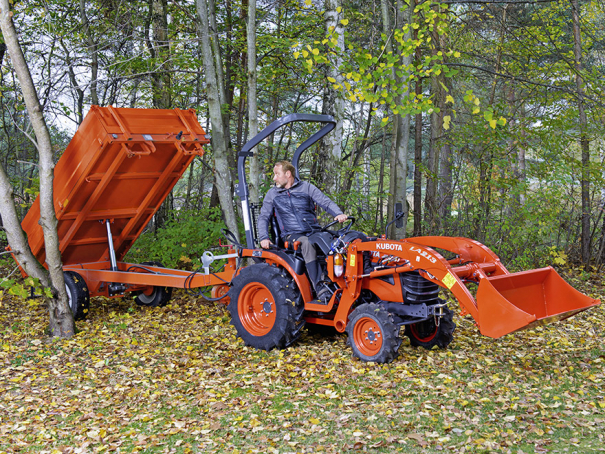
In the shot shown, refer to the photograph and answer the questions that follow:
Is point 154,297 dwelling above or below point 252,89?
below

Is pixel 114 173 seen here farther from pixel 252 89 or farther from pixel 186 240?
pixel 186 240

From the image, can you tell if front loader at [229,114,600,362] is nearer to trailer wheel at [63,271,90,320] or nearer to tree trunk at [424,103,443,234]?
trailer wheel at [63,271,90,320]

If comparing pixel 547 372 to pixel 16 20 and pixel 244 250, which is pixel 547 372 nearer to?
pixel 244 250

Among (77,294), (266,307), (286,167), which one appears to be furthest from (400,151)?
(77,294)

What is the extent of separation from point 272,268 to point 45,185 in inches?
107

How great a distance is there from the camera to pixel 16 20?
11.1 m

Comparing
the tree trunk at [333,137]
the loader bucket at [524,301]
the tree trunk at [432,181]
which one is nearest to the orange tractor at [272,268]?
the loader bucket at [524,301]

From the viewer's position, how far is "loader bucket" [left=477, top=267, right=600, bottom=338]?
4.41m

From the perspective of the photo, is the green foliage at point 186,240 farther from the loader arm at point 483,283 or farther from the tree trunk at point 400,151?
the loader arm at point 483,283

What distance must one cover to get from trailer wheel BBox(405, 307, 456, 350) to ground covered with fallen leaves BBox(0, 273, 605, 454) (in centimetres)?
12

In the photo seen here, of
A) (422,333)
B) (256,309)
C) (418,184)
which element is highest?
(418,184)

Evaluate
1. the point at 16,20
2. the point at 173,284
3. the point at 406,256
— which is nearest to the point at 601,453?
the point at 406,256

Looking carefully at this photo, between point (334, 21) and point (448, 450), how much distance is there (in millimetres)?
7081

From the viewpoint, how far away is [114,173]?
6.69 meters
